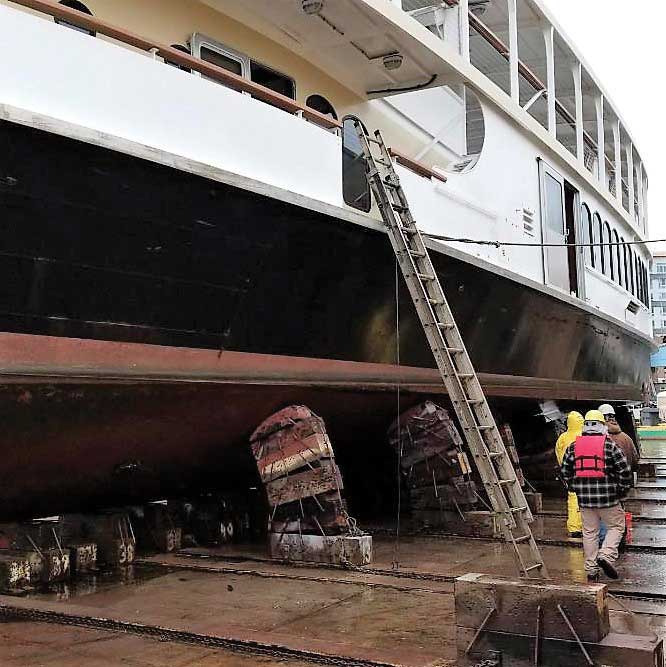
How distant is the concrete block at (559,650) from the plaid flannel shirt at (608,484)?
5.95 feet

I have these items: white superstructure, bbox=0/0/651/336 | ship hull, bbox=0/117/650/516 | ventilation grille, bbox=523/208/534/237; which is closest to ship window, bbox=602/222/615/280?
white superstructure, bbox=0/0/651/336

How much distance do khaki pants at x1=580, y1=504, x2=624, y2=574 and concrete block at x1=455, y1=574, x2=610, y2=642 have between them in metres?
1.78

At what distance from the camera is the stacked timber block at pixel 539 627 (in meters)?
3.15

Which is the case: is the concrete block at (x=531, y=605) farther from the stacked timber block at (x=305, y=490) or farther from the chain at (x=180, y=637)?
the stacked timber block at (x=305, y=490)

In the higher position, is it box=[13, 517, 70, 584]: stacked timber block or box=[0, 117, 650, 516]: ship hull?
box=[0, 117, 650, 516]: ship hull

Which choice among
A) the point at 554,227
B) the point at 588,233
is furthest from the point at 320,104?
the point at 588,233

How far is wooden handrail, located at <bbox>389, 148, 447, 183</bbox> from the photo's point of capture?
252 inches

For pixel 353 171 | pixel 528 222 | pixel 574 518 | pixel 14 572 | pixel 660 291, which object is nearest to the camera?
pixel 14 572

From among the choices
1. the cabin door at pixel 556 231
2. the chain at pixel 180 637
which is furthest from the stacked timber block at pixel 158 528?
the cabin door at pixel 556 231

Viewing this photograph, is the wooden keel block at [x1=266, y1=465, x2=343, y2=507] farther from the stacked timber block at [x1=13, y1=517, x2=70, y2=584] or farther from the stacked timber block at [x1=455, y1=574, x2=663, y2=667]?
the stacked timber block at [x1=455, y1=574, x2=663, y2=667]

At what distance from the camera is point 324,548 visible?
5.68m

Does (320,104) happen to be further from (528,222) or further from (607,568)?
(607,568)

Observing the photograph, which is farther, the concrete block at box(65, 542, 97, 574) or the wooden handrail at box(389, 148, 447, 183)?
the wooden handrail at box(389, 148, 447, 183)

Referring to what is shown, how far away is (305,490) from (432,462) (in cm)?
175
